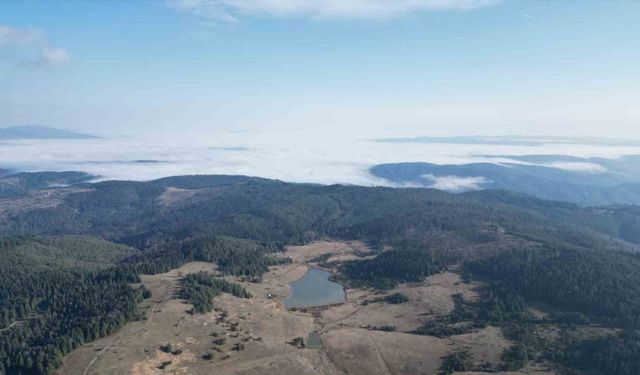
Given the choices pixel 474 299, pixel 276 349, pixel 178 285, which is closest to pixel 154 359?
pixel 276 349

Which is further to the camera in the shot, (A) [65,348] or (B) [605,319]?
(B) [605,319]

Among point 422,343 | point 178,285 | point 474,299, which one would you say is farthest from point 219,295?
point 474,299

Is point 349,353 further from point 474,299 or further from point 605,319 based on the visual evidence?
point 605,319

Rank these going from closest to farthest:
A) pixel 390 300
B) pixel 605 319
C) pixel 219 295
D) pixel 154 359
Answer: pixel 154 359 → pixel 605 319 → pixel 219 295 → pixel 390 300

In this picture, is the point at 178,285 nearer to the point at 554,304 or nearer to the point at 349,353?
the point at 349,353

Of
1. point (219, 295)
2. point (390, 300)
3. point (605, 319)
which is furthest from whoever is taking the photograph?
point (390, 300)

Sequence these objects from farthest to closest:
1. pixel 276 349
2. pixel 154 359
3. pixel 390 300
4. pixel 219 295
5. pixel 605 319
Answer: pixel 390 300
pixel 219 295
pixel 605 319
pixel 276 349
pixel 154 359
